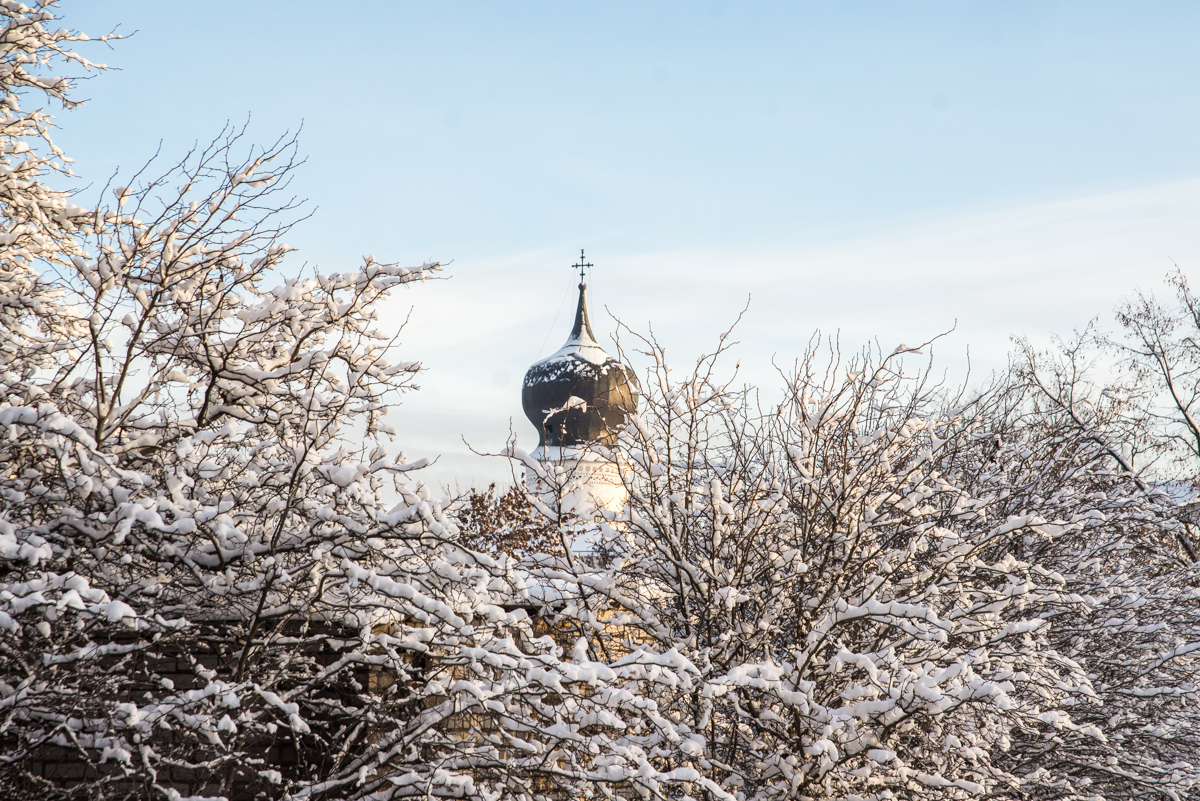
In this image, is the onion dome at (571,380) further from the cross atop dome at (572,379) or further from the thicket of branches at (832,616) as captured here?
the thicket of branches at (832,616)

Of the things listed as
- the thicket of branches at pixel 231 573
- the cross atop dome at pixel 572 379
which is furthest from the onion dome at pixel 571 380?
the thicket of branches at pixel 231 573

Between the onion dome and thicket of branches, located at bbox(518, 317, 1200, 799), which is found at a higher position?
the onion dome

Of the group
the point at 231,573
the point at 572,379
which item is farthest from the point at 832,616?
the point at 572,379

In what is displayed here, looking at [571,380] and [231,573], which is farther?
[571,380]

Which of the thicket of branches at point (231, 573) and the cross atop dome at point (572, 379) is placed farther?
the cross atop dome at point (572, 379)

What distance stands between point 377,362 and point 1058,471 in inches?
284

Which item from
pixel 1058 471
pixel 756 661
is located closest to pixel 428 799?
pixel 756 661

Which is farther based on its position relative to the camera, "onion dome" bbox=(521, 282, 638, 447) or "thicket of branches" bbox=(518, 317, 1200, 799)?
"onion dome" bbox=(521, 282, 638, 447)

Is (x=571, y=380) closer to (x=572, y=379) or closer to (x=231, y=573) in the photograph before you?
(x=572, y=379)

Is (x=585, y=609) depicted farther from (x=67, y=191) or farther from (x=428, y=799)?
(x=67, y=191)

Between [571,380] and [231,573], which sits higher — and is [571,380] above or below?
above

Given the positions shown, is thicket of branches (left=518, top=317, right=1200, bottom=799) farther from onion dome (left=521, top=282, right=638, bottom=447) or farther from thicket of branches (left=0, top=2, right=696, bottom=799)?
onion dome (left=521, top=282, right=638, bottom=447)

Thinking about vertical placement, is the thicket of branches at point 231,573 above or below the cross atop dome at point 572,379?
below

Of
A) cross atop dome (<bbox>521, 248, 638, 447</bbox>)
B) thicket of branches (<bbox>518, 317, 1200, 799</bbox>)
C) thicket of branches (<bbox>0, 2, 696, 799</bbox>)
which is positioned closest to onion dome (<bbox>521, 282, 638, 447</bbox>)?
cross atop dome (<bbox>521, 248, 638, 447</bbox>)
